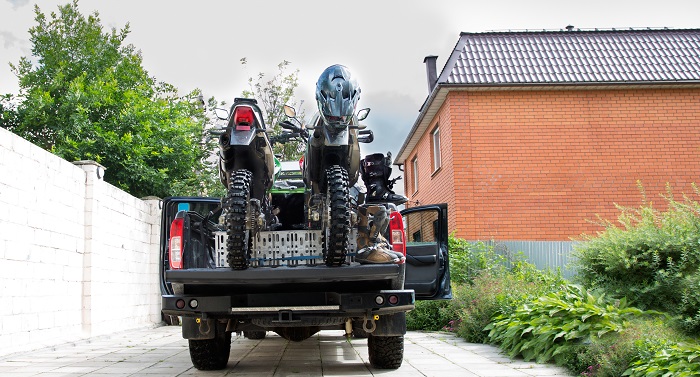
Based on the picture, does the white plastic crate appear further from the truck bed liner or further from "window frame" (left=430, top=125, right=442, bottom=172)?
"window frame" (left=430, top=125, right=442, bottom=172)

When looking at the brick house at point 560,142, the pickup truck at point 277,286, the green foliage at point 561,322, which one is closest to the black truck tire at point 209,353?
the pickup truck at point 277,286

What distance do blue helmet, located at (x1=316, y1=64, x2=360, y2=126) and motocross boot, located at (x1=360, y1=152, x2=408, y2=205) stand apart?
1.61m

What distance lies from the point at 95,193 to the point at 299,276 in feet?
19.8

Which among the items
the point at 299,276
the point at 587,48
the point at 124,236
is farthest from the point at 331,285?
the point at 587,48

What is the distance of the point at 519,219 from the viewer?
1342 centimetres

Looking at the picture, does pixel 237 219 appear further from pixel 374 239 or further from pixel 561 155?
pixel 561 155

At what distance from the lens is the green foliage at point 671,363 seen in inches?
167

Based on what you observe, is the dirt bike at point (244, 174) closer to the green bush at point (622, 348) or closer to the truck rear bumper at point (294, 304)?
the truck rear bumper at point (294, 304)

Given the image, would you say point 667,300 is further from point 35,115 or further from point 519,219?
point 35,115

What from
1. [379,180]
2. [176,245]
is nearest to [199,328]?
[176,245]

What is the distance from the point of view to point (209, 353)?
5.89 metres

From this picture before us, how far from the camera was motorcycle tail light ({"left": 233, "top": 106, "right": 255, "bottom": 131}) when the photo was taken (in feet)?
15.9

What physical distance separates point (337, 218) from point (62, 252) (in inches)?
217

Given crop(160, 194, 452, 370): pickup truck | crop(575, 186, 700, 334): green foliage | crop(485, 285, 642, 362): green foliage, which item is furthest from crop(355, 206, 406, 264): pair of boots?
crop(575, 186, 700, 334): green foliage
